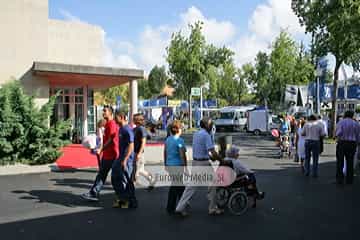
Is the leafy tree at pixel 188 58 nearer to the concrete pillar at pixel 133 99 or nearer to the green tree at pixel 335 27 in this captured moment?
the green tree at pixel 335 27

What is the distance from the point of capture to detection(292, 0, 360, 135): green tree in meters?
20.5

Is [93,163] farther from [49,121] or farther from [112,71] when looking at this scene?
[112,71]

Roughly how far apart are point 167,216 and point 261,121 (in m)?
26.3

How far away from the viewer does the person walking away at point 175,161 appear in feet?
21.4

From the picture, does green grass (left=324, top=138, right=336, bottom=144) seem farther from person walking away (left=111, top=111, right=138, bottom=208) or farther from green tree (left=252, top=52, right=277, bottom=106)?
green tree (left=252, top=52, right=277, bottom=106)

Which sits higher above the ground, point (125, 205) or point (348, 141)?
point (348, 141)

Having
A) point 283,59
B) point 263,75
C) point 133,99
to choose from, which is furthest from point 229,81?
point 133,99

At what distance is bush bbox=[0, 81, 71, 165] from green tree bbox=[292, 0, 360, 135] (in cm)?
1608

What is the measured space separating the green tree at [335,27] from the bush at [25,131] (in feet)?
52.8

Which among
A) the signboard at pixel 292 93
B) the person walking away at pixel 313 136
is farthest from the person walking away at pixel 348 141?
the signboard at pixel 292 93

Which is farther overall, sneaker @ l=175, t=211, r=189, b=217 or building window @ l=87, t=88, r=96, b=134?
building window @ l=87, t=88, r=96, b=134

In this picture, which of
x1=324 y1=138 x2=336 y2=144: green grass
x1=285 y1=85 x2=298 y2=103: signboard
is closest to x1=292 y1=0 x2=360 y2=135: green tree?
x1=324 y1=138 x2=336 y2=144: green grass

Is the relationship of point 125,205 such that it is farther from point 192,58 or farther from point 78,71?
point 192,58

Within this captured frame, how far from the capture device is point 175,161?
6.57m
